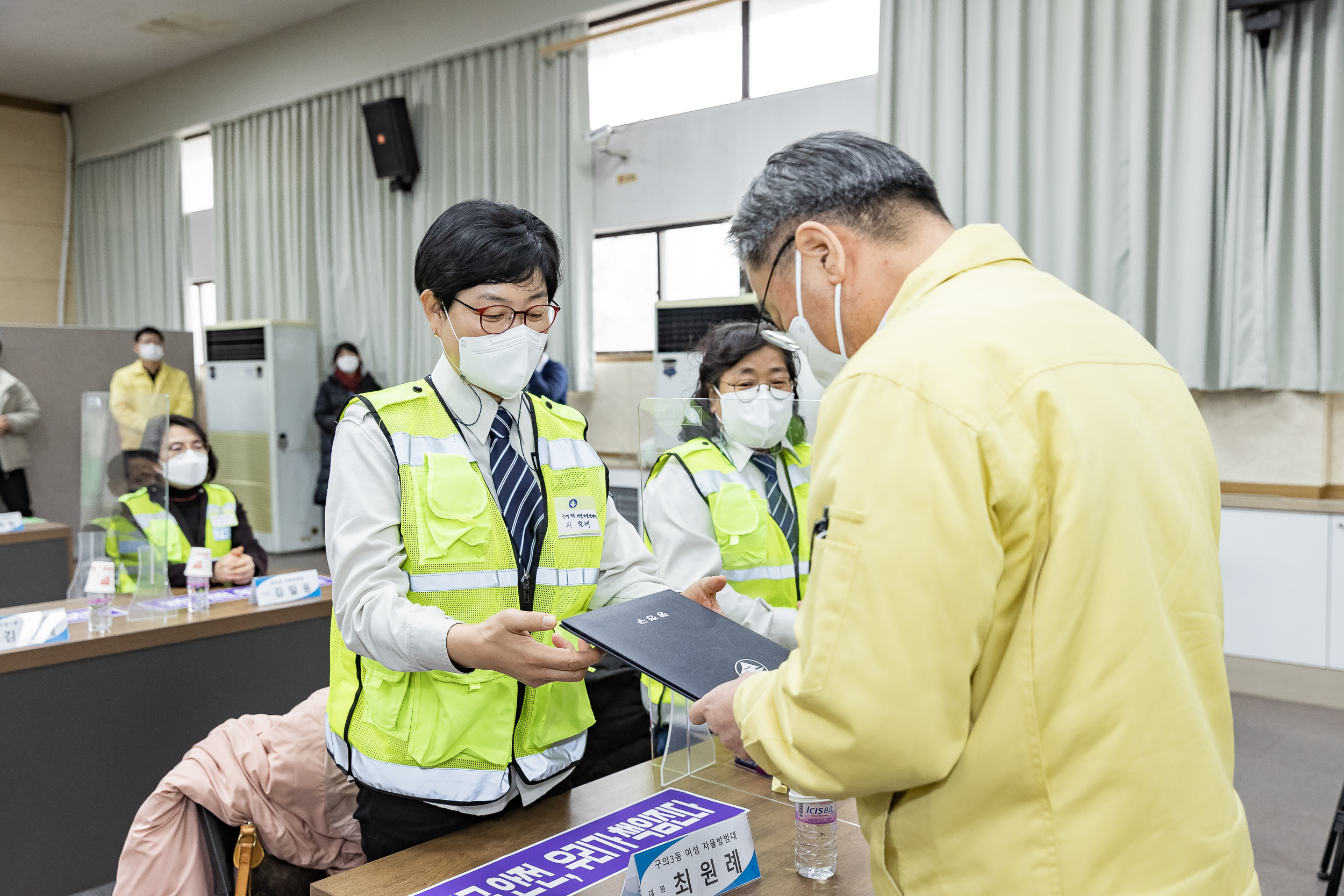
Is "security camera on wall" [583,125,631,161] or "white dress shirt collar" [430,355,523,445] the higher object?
"security camera on wall" [583,125,631,161]

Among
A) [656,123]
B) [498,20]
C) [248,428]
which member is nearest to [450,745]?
[656,123]

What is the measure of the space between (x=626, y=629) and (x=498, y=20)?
6.83 m

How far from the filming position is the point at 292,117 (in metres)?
8.56

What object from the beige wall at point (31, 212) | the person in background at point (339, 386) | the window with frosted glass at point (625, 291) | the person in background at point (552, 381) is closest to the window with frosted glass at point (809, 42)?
the window with frosted glass at point (625, 291)

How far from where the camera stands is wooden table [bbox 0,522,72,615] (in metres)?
4.13

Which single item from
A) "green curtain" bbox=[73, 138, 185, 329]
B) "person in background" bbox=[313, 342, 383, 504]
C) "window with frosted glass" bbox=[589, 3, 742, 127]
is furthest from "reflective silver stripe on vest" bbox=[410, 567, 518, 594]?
"green curtain" bbox=[73, 138, 185, 329]

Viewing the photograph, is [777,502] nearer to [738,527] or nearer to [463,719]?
[738,527]

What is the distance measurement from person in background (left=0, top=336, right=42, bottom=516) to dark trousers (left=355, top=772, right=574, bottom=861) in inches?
229

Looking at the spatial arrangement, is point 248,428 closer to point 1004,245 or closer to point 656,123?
point 656,123

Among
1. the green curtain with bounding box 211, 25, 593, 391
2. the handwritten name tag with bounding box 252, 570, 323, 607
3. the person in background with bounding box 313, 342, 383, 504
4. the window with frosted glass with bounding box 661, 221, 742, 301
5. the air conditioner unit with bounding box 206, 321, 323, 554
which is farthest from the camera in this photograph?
the air conditioner unit with bounding box 206, 321, 323, 554

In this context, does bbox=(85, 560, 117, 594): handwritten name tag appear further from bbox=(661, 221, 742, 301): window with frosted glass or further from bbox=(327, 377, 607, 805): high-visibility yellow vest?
bbox=(661, 221, 742, 301): window with frosted glass

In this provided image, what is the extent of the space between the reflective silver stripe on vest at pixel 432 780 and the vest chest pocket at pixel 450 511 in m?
Result: 0.28

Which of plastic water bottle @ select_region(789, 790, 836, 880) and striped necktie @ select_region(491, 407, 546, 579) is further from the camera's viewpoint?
striped necktie @ select_region(491, 407, 546, 579)

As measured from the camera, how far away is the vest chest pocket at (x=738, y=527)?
77.1 inches
